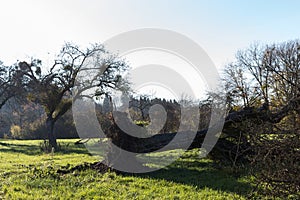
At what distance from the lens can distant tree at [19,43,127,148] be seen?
23.3 meters

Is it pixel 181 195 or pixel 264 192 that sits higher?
pixel 264 192

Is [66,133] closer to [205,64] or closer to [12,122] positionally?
[12,122]

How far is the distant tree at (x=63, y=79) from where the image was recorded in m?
23.3

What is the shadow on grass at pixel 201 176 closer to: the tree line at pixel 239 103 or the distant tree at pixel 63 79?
the tree line at pixel 239 103

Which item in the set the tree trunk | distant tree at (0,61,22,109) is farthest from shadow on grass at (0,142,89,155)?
distant tree at (0,61,22,109)

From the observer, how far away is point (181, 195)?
6.43 metres

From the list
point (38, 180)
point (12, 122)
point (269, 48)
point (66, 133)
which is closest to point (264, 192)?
point (38, 180)

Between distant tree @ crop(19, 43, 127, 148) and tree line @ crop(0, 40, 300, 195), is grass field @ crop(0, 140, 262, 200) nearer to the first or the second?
tree line @ crop(0, 40, 300, 195)

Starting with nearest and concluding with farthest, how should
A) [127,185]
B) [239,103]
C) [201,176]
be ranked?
[127,185], [201,176], [239,103]

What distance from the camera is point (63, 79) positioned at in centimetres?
2381

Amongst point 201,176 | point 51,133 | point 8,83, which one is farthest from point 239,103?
point 8,83

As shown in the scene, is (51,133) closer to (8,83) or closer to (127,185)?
(8,83)

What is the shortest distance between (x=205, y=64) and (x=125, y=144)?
383 cm

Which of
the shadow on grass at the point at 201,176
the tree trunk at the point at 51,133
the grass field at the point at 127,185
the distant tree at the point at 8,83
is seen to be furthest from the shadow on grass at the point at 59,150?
the grass field at the point at 127,185
